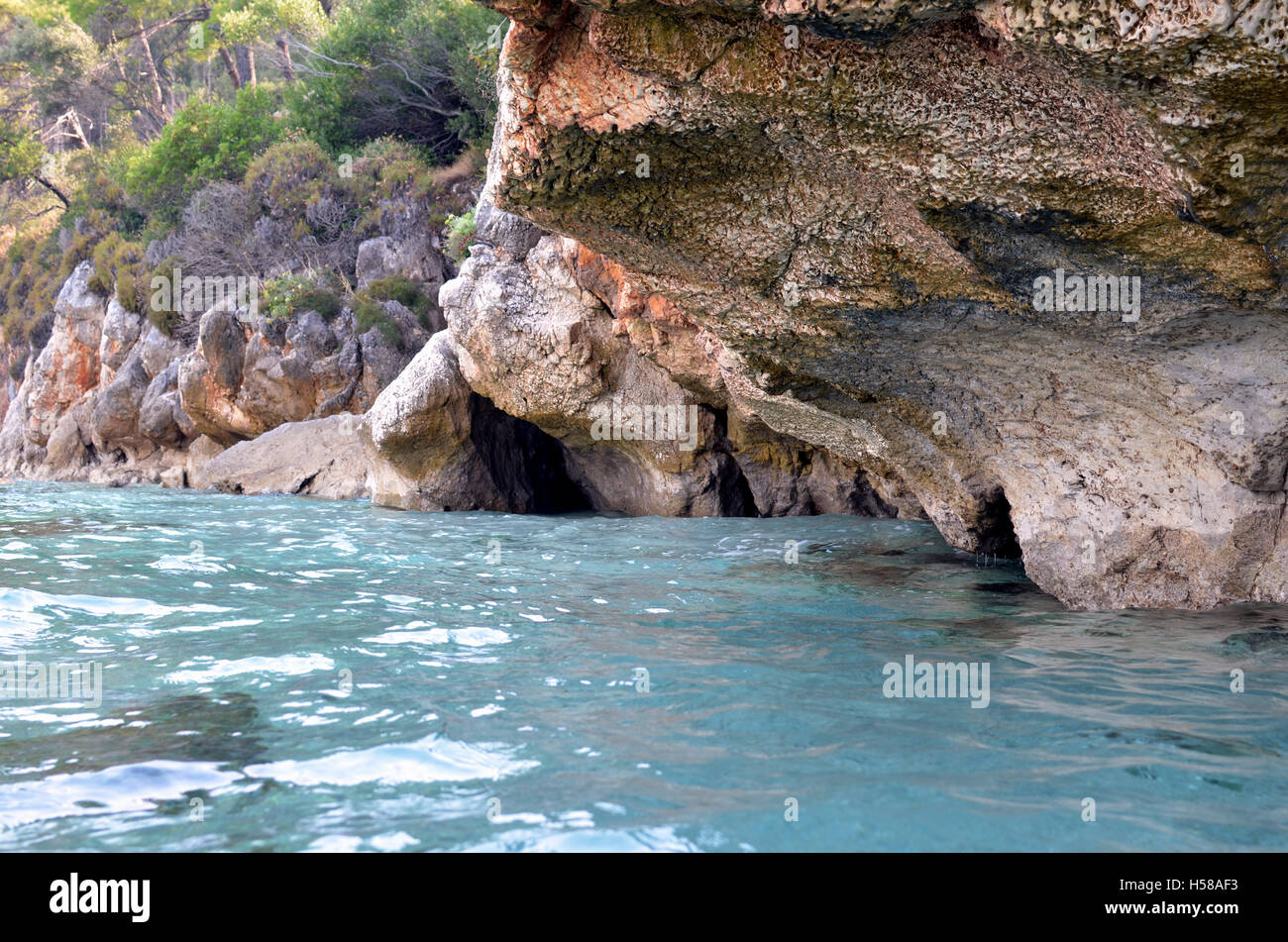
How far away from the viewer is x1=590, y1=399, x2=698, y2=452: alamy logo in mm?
10859

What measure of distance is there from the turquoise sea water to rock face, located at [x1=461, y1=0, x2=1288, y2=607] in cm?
77

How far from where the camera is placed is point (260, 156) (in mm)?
21188

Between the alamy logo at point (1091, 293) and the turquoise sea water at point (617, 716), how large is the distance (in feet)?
5.24

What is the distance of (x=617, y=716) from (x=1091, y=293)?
304cm

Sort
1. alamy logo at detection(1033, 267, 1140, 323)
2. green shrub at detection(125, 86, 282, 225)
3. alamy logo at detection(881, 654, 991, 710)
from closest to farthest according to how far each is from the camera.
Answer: alamy logo at detection(881, 654, 991, 710)
alamy logo at detection(1033, 267, 1140, 323)
green shrub at detection(125, 86, 282, 225)

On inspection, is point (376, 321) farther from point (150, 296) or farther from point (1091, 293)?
point (1091, 293)

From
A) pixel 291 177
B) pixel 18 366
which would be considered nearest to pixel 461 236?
pixel 291 177

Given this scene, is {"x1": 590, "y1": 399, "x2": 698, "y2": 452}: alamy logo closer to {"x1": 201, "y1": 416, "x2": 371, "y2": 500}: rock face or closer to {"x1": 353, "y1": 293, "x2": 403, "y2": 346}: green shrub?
{"x1": 201, "y1": 416, "x2": 371, "y2": 500}: rock face

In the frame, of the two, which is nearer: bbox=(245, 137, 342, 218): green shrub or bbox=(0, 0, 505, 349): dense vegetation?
bbox=(0, 0, 505, 349): dense vegetation

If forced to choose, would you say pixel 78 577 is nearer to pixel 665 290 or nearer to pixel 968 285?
pixel 665 290

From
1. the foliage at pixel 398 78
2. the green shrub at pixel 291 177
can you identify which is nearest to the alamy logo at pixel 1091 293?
the foliage at pixel 398 78

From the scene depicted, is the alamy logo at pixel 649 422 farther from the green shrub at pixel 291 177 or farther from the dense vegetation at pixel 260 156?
the green shrub at pixel 291 177

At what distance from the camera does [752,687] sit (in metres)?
4.02

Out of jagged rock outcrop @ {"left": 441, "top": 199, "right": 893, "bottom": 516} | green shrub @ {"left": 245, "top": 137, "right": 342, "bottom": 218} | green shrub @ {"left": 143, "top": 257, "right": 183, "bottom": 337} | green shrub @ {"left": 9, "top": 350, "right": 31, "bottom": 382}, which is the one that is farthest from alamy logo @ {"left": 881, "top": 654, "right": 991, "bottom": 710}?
green shrub @ {"left": 9, "top": 350, "right": 31, "bottom": 382}
